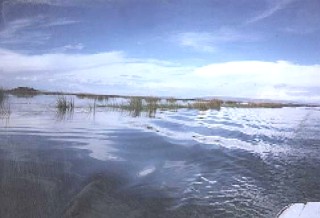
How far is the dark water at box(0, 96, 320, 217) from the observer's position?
3041 mm

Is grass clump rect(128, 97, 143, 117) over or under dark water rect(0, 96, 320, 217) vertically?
over

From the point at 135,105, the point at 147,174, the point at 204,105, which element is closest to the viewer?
the point at 147,174

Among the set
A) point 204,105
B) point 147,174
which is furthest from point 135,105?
point 147,174

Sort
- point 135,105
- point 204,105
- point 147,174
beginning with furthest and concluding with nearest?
1. point 204,105
2. point 135,105
3. point 147,174

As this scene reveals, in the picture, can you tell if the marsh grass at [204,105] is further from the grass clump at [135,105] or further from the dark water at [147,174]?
the dark water at [147,174]

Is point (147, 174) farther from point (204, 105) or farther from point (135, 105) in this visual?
point (204, 105)

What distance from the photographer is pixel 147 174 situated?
4031mm

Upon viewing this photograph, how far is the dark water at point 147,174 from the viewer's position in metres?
3.04

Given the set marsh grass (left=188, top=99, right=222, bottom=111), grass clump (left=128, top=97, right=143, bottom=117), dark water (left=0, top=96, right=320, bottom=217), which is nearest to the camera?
dark water (left=0, top=96, right=320, bottom=217)

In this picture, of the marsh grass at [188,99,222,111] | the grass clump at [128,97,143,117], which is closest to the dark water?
the grass clump at [128,97,143,117]

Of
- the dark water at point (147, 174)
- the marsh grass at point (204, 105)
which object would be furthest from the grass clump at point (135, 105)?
the dark water at point (147, 174)

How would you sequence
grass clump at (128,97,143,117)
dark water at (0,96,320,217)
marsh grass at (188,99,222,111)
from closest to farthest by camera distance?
dark water at (0,96,320,217), grass clump at (128,97,143,117), marsh grass at (188,99,222,111)

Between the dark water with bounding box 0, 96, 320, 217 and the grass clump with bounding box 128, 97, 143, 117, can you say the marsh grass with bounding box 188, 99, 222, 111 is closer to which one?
the grass clump with bounding box 128, 97, 143, 117

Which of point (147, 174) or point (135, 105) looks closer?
point (147, 174)
